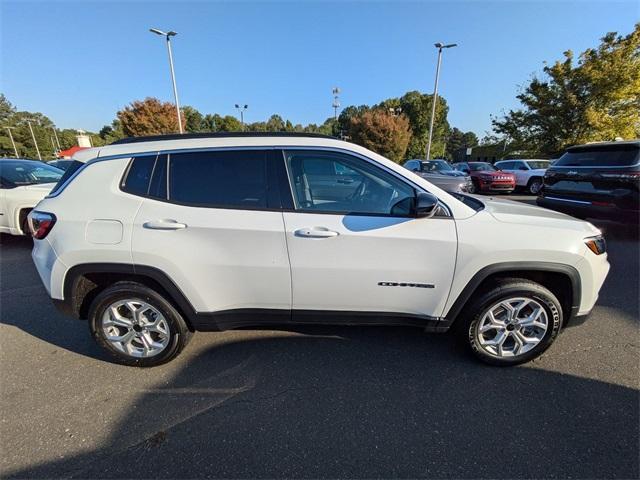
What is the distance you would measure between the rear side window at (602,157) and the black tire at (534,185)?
8.42 m

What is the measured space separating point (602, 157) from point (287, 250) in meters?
5.98

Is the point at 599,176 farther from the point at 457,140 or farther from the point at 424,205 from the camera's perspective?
the point at 457,140

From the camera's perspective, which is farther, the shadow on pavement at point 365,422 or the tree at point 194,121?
the tree at point 194,121

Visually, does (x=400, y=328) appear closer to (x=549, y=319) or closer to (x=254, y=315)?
(x=549, y=319)

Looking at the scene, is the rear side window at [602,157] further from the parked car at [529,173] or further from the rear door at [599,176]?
the parked car at [529,173]

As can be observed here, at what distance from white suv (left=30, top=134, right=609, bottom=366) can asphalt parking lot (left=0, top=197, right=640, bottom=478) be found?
32 centimetres

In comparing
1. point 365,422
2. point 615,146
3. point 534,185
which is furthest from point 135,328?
point 534,185

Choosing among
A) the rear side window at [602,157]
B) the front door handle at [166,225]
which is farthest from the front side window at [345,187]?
the rear side window at [602,157]

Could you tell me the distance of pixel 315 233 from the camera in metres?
2.09

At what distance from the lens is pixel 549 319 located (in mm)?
2295

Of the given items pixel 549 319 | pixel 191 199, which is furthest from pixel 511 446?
Result: pixel 191 199

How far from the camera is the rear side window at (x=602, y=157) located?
4613 millimetres

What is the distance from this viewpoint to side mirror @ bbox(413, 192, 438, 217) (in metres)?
2.04

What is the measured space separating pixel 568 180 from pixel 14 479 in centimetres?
762
